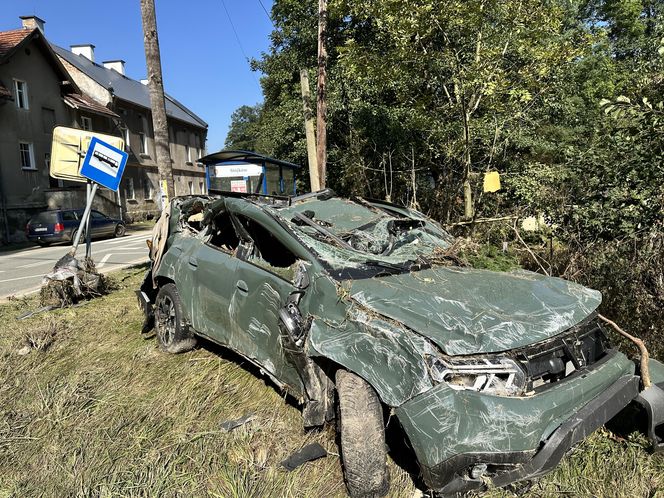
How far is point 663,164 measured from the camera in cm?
441

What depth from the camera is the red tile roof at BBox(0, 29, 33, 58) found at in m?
20.8

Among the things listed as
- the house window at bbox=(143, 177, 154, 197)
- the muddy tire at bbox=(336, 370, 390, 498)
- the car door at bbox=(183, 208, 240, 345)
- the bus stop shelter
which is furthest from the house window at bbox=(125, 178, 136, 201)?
the muddy tire at bbox=(336, 370, 390, 498)

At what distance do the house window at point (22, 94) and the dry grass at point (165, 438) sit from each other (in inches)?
859

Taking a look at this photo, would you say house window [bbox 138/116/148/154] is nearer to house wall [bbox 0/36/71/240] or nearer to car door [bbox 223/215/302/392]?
house wall [bbox 0/36/71/240]

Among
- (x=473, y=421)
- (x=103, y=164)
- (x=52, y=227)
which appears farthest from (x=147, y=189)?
(x=473, y=421)

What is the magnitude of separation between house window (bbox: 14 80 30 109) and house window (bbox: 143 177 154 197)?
9166 millimetres

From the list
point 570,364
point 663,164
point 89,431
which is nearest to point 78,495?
point 89,431

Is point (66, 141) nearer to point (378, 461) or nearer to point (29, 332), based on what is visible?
point (29, 332)

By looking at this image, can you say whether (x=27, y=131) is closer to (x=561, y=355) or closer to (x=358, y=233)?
(x=358, y=233)

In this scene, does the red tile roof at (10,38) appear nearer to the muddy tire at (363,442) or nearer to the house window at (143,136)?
the house window at (143,136)

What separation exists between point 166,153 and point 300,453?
7457mm

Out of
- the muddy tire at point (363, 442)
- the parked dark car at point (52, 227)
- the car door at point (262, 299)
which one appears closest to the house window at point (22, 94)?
the parked dark car at point (52, 227)

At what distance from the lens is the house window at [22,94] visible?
21844 mm

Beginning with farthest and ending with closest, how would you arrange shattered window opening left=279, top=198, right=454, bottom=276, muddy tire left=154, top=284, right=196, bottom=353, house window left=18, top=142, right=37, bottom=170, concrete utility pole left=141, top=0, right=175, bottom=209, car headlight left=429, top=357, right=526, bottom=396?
house window left=18, top=142, right=37, bottom=170, concrete utility pole left=141, top=0, right=175, bottom=209, muddy tire left=154, top=284, right=196, bottom=353, shattered window opening left=279, top=198, right=454, bottom=276, car headlight left=429, top=357, right=526, bottom=396
